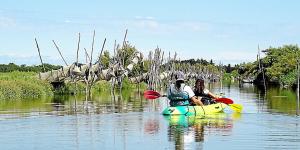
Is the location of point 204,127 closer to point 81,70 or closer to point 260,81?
point 81,70

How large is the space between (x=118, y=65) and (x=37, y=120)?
2736 centimetres

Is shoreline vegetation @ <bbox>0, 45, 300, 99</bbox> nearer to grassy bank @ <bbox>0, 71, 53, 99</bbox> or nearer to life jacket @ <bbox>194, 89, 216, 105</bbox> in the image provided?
grassy bank @ <bbox>0, 71, 53, 99</bbox>

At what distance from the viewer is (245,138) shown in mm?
16047

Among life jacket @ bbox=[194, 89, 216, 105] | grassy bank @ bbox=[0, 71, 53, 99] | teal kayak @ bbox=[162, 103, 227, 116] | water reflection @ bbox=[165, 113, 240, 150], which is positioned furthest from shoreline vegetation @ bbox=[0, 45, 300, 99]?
water reflection @ bbox=[165, 113, 240, 150]

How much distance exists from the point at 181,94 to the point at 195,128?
371cm

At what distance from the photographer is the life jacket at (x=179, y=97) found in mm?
21812

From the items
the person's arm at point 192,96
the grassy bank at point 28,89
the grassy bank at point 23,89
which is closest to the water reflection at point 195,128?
the person's arm at point 192,96

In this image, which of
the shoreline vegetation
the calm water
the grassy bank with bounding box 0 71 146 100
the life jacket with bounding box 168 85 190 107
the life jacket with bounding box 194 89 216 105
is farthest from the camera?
the shoreline vegetation

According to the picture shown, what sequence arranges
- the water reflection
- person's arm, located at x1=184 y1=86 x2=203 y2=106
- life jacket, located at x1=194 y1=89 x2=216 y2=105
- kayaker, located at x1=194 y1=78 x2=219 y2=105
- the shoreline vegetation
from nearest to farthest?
the water reflection, person's arm, located at x1=184 y1=86 x2=203 y2=106, kayaker, located at x1=194 y1=78 x2=219 y2=105, life jacket, located at x1=194 y1=89 x2=216 y2=105, the shoreline vegetation

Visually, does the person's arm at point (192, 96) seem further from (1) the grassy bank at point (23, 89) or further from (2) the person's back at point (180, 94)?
(1) the grassy bank at point (23, 89)

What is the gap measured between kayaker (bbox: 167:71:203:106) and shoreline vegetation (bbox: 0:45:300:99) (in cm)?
1765

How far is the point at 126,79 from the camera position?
63.2 m

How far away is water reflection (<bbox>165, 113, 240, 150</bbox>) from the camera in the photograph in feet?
49.6

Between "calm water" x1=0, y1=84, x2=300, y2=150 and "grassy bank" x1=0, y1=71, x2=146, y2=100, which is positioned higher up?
"grassy bank" x1=0, y1=71, x2=146, y2=100
